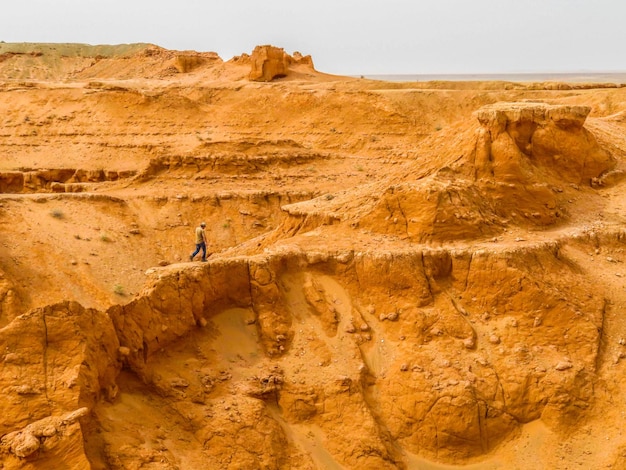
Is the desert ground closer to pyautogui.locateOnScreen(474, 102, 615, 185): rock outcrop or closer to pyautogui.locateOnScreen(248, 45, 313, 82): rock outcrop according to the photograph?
pyautogui.locateOnScreen(474, 102, 615, 185): rock outcrop

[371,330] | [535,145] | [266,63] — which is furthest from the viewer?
[266,63]

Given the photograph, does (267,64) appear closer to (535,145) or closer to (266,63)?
(266,63)

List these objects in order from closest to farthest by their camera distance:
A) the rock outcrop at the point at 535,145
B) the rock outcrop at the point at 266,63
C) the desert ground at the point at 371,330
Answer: the desert ground at the point at 371,330
the rock outcrop at the point at 535,145
the rock outcrop at the point at 266,63

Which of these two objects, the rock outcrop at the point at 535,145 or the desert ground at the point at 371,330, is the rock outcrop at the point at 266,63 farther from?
the rock outcrop at the point at 535,145

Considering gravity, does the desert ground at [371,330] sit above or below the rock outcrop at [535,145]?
below

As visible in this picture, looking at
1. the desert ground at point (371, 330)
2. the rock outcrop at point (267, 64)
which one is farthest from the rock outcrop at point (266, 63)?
the desert ground at point (371, 330)

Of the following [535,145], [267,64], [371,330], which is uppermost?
[267,64]

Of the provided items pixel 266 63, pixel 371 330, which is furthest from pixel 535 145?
pixel 266 63

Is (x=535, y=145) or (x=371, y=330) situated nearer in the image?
A: (x=371, y=330)

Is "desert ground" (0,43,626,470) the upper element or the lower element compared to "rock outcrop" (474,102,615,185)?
lower

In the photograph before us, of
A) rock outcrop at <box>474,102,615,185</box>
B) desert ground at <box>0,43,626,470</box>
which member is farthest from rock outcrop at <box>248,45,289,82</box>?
rock outcrop at <box>474,102,615,185</box>

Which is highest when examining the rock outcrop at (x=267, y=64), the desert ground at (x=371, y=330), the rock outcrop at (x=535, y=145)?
the rock outcrop at (x=267, y=64)

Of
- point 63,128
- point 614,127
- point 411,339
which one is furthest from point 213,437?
point 63,128

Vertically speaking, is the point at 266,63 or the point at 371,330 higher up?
the point at 266,63
